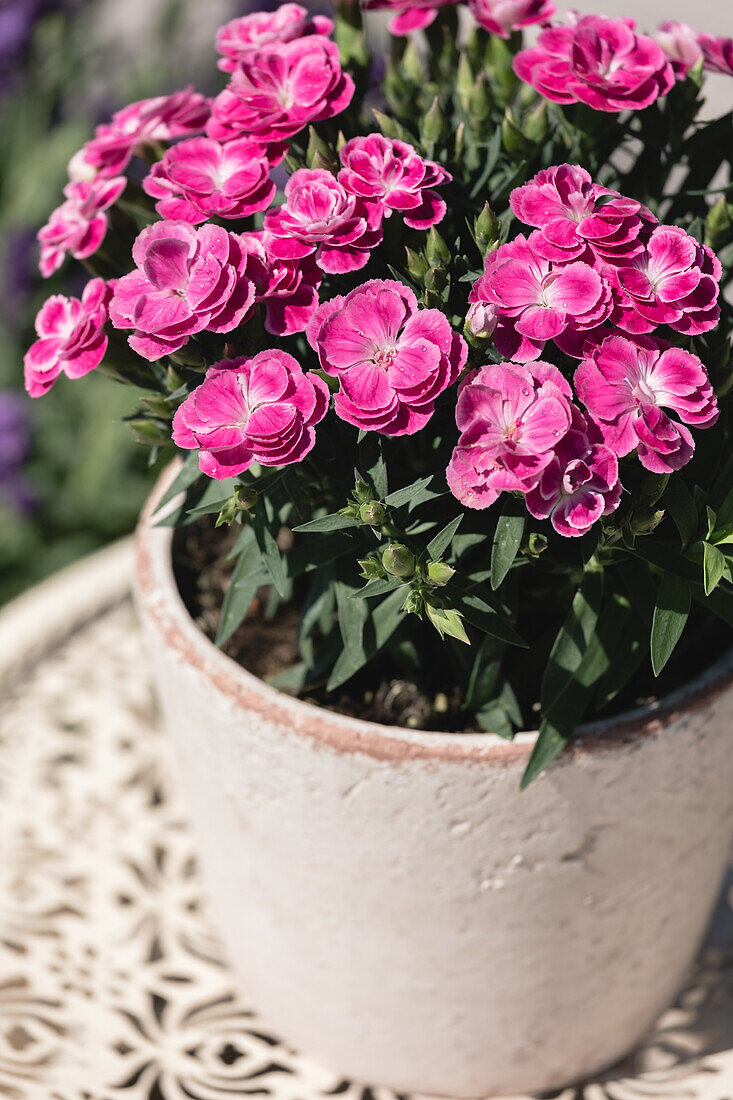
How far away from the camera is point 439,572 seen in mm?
597

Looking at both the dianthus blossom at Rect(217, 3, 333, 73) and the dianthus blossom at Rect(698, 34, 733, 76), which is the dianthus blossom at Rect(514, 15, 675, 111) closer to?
the dianthus blossom at Rect(698, 34, 733, 76)

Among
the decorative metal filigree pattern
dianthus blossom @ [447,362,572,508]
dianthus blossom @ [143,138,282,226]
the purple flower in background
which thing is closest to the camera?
dianthus blossom @ [447,362,572,508]

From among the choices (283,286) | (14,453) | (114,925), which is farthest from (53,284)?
(283,286)

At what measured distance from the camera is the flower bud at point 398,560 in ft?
1.96

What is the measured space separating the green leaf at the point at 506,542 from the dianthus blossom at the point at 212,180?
23 cm

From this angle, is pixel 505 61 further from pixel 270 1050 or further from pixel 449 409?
pixel 270 1050

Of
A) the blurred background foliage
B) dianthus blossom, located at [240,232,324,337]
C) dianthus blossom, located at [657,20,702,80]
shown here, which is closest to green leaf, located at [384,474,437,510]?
dianthus blossom, located at [240,232,324,337]

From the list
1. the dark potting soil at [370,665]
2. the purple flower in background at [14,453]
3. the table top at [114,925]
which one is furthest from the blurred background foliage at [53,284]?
the dark potting soil at [370,665]

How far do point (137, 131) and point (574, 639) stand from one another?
0.45m

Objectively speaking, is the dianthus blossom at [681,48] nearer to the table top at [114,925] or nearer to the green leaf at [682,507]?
the green leaf at [682,507]

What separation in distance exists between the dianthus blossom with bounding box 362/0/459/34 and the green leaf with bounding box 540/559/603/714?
41 cm

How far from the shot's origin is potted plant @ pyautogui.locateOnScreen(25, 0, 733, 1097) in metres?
0.59

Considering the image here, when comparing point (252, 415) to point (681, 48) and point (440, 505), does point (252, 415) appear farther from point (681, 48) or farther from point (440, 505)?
point (681, 48)

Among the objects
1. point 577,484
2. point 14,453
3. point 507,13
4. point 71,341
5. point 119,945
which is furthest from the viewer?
point 14,453
